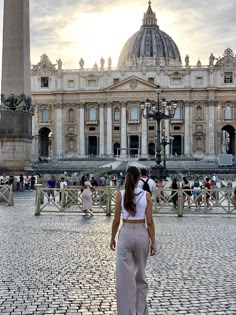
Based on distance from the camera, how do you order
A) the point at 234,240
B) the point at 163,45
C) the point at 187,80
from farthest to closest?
1. the point at 163,45
2. the point at 187,80
3. the point at 234,240

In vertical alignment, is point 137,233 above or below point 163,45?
below

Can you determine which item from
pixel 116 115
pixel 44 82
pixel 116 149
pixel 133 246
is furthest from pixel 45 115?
pixel 133 246

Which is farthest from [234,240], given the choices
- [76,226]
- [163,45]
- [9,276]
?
[163,45]

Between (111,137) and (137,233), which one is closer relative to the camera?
(137,233)

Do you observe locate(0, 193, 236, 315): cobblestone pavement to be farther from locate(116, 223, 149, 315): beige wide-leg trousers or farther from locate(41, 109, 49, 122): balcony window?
locate(41, 109, 49, 122): balcony window

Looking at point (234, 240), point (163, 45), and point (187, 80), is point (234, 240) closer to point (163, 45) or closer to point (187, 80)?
point (187, 80)

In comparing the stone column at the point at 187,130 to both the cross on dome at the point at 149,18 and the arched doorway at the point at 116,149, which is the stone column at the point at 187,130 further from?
the cross on dome at the point at 149,18

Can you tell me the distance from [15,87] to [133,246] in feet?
64.9

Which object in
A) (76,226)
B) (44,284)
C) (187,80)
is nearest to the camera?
(44,284)

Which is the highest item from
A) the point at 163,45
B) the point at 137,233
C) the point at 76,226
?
the point at 163,45

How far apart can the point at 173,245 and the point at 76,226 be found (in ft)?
13.4

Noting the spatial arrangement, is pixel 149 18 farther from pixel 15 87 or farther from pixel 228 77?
→ pixel 15 87

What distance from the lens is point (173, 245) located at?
10.8m

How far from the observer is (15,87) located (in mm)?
24375
